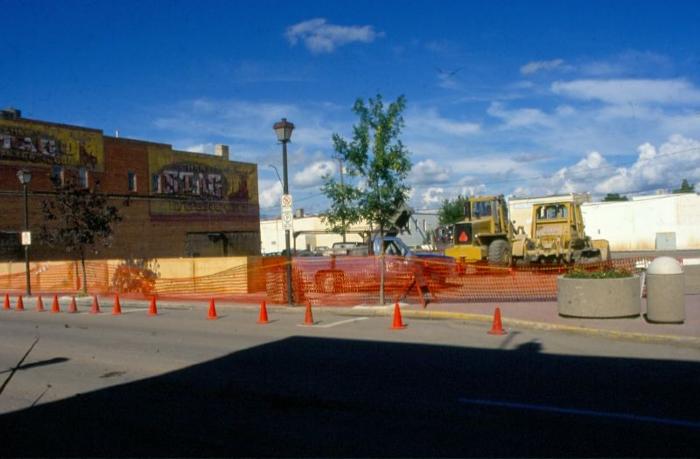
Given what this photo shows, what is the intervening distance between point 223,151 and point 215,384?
51142 mm

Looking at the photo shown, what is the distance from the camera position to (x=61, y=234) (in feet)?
82.0

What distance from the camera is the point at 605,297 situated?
44.2 ft

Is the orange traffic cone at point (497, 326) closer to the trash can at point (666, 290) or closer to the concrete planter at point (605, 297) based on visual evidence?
the concrete planter at point (605, 297)

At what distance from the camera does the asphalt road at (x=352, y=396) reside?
248 inches

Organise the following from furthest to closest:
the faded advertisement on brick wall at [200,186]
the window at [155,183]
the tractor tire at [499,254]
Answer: the faded advertisement on brick wall at [200,186] < the window at [155,183] < the tractor tire at [499,254]

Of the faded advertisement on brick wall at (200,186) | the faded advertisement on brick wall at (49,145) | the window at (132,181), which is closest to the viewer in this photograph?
the faded advertisement on brick wall at (49,145)

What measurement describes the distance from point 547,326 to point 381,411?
6894 mm

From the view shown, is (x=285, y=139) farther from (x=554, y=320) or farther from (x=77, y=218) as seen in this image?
(x=77, y=218)

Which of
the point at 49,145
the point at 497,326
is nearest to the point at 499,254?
the point at 497,326

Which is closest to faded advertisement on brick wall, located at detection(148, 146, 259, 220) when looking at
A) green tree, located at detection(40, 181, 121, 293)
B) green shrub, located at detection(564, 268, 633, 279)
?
green tree, located at detection(40, 181, 121, 293)

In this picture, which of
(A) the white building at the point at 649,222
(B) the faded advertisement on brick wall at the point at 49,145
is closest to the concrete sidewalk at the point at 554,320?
(B) the faded advertisement on brick wall at the point at 49,145

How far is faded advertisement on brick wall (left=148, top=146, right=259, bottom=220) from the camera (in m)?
49.5

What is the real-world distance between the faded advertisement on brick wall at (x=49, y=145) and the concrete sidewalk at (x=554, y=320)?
29.3m

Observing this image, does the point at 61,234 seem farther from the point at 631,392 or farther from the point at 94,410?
the point at 631,392
